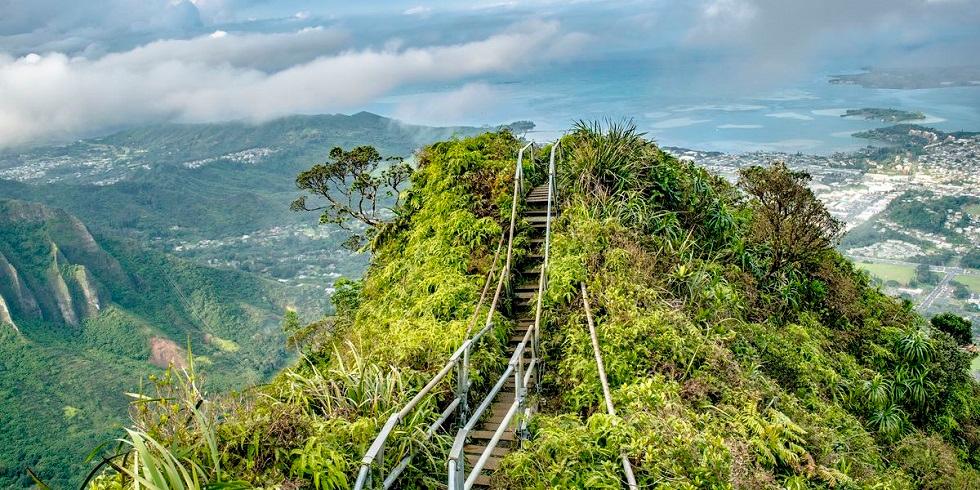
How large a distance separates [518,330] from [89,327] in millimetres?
101478

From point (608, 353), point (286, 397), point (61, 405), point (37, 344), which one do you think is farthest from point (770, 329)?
point (37, 344)

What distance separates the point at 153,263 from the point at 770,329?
116109 millimetres

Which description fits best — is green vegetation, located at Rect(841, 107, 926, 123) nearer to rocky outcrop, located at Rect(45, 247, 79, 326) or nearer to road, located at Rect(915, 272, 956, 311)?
road, located at Rect(915, 272, 956, 311)

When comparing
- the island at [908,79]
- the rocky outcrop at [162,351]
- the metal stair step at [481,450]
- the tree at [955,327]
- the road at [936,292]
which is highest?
the island at [908,79]

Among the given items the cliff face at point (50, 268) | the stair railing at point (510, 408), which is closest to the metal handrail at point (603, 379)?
the stair railing at point (510, 408)

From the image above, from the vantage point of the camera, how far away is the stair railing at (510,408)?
4105 mm

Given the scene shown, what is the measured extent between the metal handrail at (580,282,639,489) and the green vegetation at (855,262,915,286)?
179 ft

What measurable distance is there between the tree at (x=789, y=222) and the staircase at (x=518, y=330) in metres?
4.83

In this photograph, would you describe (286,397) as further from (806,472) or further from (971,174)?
(971,174)

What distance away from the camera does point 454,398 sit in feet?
20.0

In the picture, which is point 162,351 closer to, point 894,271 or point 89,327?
point 89,327

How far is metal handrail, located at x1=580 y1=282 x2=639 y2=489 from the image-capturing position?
4595 mm

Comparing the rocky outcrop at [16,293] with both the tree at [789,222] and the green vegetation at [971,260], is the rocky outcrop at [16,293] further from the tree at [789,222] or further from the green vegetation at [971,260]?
the green vegetation at [971,260]

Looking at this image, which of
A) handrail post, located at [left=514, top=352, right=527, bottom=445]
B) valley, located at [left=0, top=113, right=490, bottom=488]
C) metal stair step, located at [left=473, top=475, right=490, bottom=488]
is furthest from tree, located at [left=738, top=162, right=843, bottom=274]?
valley, located at [left=0, top=113, right=490, bottom=488]
